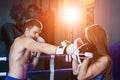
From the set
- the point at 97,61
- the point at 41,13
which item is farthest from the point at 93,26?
the point at 41,13

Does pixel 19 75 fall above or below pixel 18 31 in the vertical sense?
below

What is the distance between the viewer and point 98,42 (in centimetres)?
177

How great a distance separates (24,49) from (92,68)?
1.49 feet

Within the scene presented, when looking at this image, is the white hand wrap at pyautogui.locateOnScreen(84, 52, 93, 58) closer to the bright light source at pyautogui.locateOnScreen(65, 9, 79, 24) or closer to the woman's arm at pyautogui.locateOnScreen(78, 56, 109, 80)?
the woman's arm at pyautogui.locateOnScreen(78, 56, 109, 80)

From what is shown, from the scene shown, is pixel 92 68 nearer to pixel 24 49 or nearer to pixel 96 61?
pixel 96 61

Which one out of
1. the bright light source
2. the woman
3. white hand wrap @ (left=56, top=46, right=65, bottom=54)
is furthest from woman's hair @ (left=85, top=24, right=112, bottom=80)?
white hand wrap @ (left=56, top=46, right=65, bottom=54)

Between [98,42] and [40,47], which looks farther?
[98,42]

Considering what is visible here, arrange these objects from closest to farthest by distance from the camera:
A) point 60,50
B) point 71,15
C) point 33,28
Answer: point 60,50 < point 33,28 < point 71,15

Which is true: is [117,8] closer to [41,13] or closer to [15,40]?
[41,13]

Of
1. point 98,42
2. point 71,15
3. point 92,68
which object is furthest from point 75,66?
point 71,15

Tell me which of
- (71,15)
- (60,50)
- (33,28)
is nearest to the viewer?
(60,50)

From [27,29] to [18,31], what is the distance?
0.20 feet

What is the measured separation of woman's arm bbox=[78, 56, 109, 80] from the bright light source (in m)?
0.29

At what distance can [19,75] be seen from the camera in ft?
5.53
